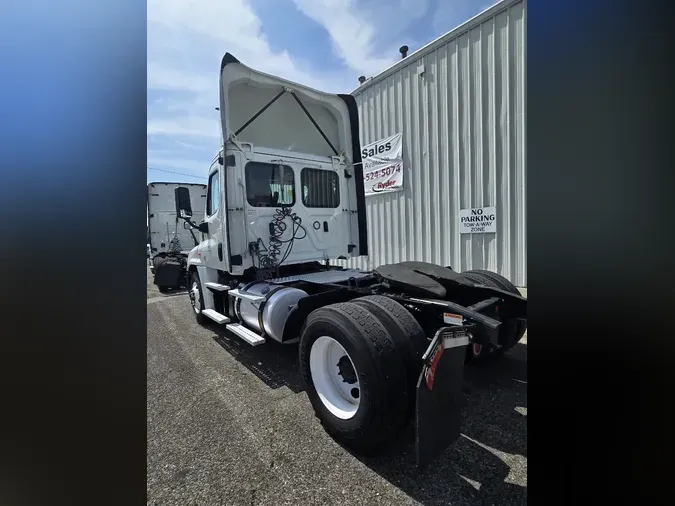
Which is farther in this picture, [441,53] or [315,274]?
[441,53]

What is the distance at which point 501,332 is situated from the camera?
3.25m

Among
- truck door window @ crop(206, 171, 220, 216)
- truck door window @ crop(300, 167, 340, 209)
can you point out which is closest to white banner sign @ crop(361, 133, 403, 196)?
truck door window @ crop(300, 167, 340, 209)

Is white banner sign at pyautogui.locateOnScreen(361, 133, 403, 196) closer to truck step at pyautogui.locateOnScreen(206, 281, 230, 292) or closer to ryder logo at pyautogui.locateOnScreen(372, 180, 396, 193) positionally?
ryder logo at pyautogui.locateOnScreen(372, 180, 396, 193)

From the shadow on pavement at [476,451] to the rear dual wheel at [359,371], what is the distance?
238 mm

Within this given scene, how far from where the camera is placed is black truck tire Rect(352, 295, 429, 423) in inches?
83.8

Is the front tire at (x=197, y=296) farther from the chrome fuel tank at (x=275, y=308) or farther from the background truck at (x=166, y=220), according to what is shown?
the background truck at (x=166, y=220)

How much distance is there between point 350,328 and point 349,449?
84 cm

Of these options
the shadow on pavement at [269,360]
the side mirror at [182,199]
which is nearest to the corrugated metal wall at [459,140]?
the shadow on pavement at [269,360]

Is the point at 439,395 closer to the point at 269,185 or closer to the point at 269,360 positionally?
the point at 269,360

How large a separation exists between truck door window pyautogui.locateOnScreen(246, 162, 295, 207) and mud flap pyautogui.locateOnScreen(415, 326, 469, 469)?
3.20 meters
